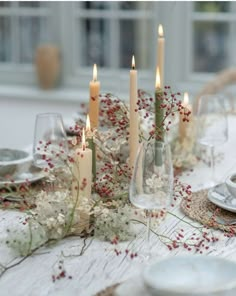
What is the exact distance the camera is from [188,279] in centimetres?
117

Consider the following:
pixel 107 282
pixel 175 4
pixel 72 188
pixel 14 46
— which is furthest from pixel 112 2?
pixel 107 282

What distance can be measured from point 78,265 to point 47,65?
2700 mm

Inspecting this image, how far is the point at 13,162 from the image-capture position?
1.79m

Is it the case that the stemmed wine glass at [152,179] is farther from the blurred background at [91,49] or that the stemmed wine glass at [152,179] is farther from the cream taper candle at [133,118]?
the blurred background at [91,49]

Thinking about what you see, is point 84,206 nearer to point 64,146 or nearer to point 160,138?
point 160,138

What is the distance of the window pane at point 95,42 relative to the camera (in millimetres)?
3965

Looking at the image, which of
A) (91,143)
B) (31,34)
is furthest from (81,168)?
Answer: (31,34)

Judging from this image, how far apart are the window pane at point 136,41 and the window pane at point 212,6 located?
0.92ft

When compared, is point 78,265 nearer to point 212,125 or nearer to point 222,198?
point 222,198

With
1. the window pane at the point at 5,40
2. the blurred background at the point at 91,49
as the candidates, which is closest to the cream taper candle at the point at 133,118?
the blurred background at the point at 91,49

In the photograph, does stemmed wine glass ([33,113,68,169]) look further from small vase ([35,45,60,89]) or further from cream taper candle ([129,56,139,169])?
small vase ([35,45,60,89])

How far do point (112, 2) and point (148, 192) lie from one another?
2.72m

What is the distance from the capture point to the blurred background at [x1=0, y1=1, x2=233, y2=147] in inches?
148

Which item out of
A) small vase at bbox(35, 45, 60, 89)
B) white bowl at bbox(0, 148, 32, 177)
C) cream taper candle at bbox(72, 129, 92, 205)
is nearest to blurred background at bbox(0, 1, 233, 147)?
small vase at bbox(35, 45, 60, 89)
